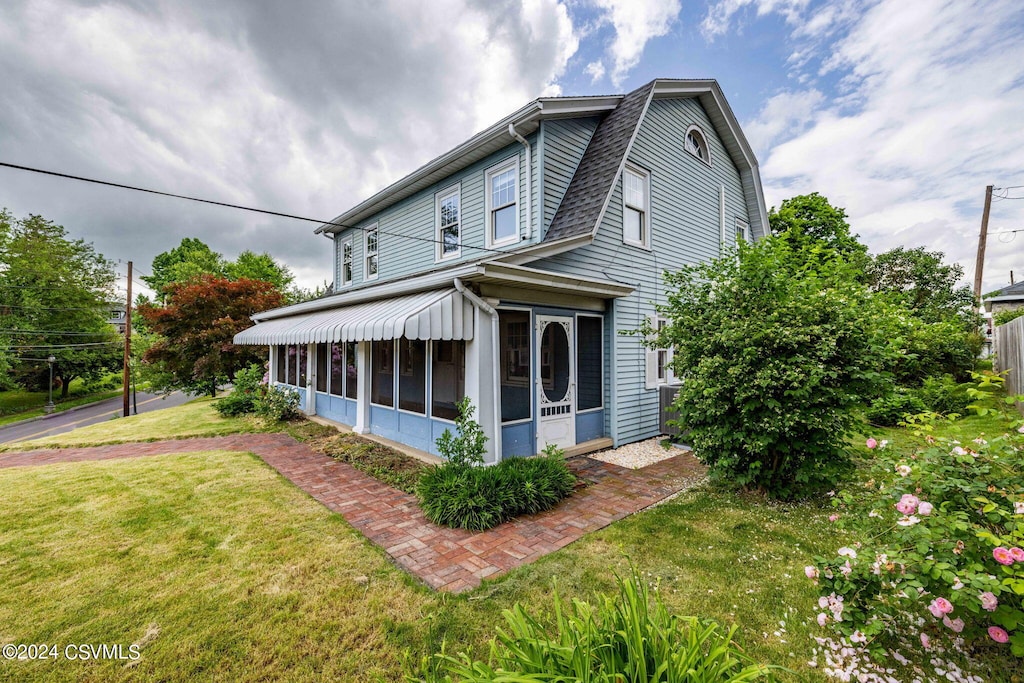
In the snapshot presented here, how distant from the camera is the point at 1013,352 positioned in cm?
1083

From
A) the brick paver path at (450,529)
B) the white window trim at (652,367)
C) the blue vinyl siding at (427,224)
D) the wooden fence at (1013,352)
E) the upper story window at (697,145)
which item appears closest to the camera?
the brick paver path at (450,529)

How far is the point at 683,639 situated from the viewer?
2.56 m

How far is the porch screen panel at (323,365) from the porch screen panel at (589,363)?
8.00 meters

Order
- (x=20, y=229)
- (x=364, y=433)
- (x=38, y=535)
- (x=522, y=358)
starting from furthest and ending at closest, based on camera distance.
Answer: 1. (x=20, y=229)
2. (x=364, y=433)
3. (x=522, y=358)
4. (x=38, y=535)

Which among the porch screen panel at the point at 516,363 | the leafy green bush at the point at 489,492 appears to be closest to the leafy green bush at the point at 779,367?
the leafy green bush at the point at 489,492

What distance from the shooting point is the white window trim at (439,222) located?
10562 millimetres

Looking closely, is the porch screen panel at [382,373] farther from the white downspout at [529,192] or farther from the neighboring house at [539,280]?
the white downspout at [529,192]

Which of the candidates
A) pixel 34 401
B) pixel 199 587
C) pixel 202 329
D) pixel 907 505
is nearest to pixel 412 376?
pixel 199 587

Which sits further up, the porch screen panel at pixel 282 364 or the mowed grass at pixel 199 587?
the porch screen panel at pixel 282 364

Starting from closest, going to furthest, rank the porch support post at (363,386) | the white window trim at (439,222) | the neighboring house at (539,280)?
the neighboring house at (539,280)
the porch support post at (363,386)
the white window trim at (439,222)

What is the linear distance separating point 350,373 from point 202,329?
13.2 metres

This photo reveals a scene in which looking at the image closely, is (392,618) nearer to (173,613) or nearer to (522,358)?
(173,613)

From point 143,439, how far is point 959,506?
15.4 meters

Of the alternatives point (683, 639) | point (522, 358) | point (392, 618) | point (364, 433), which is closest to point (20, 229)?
point (364, 433)
